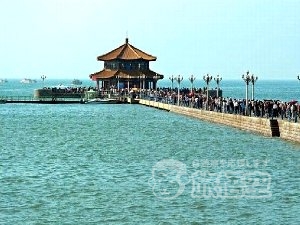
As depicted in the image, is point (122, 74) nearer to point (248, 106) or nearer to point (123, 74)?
point (123, 74)

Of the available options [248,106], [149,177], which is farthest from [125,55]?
[149,177]

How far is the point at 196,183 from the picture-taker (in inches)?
1359

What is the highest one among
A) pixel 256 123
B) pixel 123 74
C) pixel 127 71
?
pixel 127 71

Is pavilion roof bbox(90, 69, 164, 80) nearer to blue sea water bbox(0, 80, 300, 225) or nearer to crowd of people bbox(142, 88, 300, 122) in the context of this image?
crowd of people bbox(142, 88, 300, 122)

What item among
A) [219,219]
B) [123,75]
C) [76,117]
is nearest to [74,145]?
[219,219]

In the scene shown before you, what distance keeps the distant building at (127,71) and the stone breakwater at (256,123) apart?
38620 mm

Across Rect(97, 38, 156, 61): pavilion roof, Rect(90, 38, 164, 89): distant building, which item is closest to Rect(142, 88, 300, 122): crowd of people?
Rect(90, 38, 164, 89): distant building

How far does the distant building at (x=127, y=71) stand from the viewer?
120312 mm

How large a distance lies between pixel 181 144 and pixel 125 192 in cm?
2104

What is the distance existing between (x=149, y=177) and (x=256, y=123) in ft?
74.1

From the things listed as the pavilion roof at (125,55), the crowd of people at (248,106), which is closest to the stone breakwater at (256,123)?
the crowd of people at (248,106)

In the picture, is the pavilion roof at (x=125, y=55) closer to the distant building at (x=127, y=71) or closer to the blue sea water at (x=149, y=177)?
the distant building at (x=127, y=71)

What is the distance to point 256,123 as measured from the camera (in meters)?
57.9

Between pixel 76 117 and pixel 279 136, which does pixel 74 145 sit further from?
pixel 76 117
